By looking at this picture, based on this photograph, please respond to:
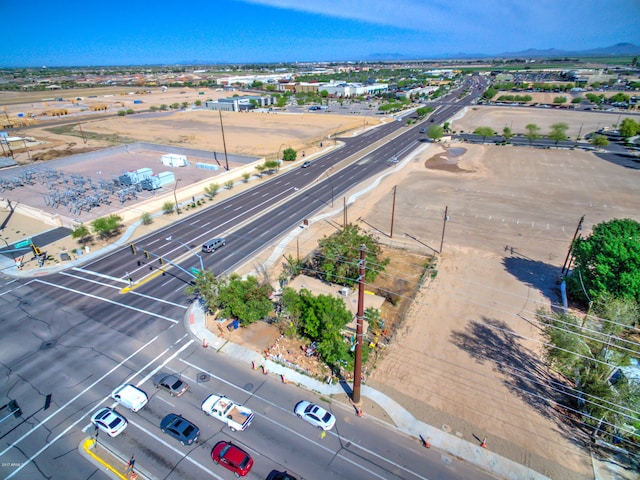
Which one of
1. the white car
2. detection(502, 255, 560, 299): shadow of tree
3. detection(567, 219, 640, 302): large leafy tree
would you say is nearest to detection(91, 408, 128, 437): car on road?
the white car

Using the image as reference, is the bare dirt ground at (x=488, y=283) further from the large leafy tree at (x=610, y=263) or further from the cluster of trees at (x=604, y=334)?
the large leafy tree at (x=610, y=263)

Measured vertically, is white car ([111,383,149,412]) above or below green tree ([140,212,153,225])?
below

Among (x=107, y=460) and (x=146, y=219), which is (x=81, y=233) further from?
(x=107, y=460)

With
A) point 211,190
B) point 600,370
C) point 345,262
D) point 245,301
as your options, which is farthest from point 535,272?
point 211,190

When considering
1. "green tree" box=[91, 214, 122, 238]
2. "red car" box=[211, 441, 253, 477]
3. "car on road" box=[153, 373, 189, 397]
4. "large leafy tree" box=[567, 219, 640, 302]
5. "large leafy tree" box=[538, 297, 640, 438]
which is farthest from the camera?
"green tree" box=[91, 214, 122, 238]

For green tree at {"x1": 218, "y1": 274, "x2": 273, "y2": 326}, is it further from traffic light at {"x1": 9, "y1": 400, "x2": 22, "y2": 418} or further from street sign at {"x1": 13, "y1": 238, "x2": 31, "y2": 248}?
street sign at {"x1": 13, "y1": 238, "x2": 31, "y2": 248}

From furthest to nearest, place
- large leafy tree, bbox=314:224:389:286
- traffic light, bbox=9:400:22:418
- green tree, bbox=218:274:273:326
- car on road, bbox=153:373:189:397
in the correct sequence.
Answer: large leafy tree, bbox=314:224:389:286 < green tree, bbox=218:274:273:326 < car on road, bbox=153:373:189:397 < traffic light, bbox=9:400:22:418

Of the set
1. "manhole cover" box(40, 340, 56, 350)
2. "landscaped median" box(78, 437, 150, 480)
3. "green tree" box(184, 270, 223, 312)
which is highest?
"green tree" box(184, 270, 223, 312)
